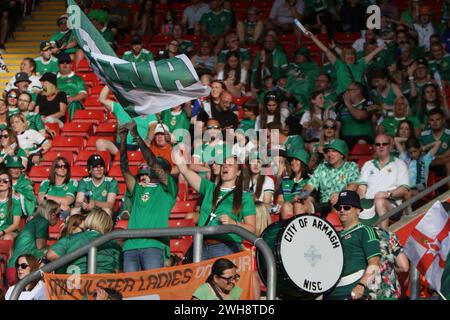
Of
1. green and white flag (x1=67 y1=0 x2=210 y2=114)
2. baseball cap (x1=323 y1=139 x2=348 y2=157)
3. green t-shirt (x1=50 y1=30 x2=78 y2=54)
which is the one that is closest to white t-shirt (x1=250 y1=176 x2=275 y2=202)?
baseball cap (x1=323 y1=139 x2=348 y2=157)

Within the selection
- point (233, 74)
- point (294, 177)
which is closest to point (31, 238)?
point (294, 177)

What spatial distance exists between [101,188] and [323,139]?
8.66ft

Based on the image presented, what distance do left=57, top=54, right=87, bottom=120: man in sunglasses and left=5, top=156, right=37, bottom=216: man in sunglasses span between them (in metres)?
1.99

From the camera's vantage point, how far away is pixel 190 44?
17.8 meters

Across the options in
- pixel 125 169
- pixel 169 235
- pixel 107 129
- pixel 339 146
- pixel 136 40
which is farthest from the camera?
pixel 136 40

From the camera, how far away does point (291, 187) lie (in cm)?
1321

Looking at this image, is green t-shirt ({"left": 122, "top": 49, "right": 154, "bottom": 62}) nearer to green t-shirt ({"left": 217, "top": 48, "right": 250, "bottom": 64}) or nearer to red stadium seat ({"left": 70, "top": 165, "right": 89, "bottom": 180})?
green t-shirt ({"left": 217, "top": 48, "right": 250, "bottom": 64})

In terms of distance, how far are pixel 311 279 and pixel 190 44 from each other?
9184mm

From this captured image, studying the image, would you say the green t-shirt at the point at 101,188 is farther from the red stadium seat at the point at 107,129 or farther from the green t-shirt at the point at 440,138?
the green t-shirt at the point at 440,138

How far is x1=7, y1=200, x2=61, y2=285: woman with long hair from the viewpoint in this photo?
485 inches

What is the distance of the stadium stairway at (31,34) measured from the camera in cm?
1944

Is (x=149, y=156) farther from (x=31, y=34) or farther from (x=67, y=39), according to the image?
(x=31, y=34)

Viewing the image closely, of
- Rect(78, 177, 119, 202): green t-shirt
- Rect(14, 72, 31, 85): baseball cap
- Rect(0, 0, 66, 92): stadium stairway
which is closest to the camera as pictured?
Rect(78, 177, 119, 202): green t-shirt
